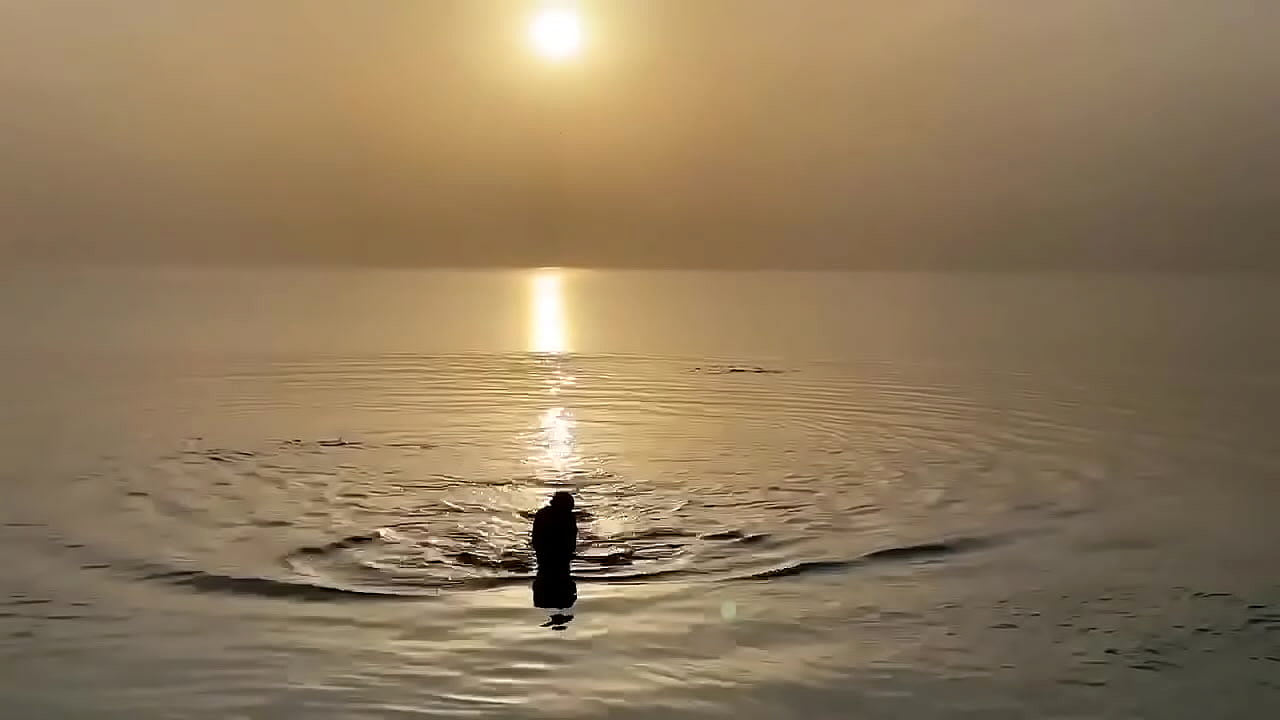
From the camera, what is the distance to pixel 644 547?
20.8 meters

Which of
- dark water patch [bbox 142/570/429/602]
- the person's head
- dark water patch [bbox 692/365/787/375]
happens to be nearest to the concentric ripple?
dark water patch [bbox 142/570/429/602]

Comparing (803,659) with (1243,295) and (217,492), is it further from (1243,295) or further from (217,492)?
(1243,295)

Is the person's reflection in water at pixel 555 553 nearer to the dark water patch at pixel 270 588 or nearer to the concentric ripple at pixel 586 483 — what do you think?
the concentric ripple at pixel 586 483

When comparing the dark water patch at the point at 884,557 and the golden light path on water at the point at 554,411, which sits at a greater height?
the golden light path on water at the point at 554,411

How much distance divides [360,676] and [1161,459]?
907 inches

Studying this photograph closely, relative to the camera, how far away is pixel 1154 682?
50.3 feet

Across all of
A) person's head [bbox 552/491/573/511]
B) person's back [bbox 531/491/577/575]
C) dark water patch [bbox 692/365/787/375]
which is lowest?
person's back [bbox 531/491/577/575]

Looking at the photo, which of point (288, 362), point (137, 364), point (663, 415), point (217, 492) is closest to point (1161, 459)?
point (663, 415)

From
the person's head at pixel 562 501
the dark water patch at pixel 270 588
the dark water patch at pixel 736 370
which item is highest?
the dark water patch at pixel 736 370

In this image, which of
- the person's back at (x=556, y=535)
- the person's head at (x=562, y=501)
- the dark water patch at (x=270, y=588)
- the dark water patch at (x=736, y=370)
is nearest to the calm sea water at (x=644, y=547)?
the dark water patch at (x=270, y=588)

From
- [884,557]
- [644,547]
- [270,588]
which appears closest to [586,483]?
[644,547]

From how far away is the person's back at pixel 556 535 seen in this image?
17.9m

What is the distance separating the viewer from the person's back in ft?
58.8

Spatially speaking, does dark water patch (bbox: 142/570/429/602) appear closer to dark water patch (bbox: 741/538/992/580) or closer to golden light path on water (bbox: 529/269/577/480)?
dark water patch (bbox: 741/538/992/580)
